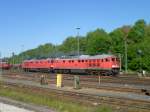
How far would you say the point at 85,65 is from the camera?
6256cm

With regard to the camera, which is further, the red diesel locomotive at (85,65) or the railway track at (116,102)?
the red diesel locomotive at (85,65)

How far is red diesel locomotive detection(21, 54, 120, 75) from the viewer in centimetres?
5821

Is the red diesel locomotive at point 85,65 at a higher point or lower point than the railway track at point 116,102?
higher

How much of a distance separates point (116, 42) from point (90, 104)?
87.6 m

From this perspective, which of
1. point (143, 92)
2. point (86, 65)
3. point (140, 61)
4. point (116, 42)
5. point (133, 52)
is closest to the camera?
point (143, 92)

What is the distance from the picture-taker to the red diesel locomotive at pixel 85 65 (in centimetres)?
5821

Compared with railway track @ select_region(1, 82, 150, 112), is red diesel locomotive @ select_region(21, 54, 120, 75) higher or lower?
higher

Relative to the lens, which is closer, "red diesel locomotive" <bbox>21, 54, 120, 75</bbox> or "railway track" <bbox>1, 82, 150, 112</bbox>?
"railway track" <bbox>1, 82, 150, 112</bbox>

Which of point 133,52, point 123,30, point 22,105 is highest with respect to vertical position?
point 123,30

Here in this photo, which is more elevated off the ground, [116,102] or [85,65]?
[85,65]

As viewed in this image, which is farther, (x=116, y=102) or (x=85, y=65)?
(x=85, y=65)

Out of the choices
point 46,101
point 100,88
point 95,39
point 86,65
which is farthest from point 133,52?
point 46,101

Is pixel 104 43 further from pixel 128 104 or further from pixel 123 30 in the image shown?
pixel 128 104

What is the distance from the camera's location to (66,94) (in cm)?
3000
